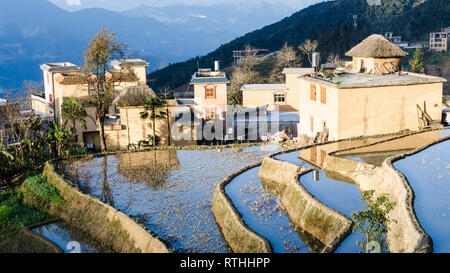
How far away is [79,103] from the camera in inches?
1271

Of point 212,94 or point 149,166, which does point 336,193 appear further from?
point 212,94

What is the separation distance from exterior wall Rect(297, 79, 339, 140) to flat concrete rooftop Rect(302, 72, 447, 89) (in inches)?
16.4

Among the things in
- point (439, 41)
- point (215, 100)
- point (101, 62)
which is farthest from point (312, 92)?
point (439, 41)

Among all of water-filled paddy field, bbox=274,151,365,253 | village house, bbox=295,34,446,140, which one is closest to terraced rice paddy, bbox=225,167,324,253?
water-filled paddy field, bbox=274,151,365,253

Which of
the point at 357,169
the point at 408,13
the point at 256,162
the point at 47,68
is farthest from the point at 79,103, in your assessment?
the point at 408,13

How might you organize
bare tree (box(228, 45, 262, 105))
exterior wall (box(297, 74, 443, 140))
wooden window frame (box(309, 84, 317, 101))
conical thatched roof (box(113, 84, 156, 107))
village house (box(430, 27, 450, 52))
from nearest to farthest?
exterior wall (box(297, 74, 443, 140)) → wooden window frame (box(309, 84, 317, 101)) → conical thatched roof (box(113, 84, 156, 107)) → bare tree (box(228, 45, 262, 105)) → village house (box(430, 27, 450, 52))

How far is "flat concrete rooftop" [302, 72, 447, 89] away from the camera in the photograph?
85.0 feet

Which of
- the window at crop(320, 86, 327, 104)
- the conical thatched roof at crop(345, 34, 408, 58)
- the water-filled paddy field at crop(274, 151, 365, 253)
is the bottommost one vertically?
the water-filled paddy field at crop(274, 151, 365, 253)

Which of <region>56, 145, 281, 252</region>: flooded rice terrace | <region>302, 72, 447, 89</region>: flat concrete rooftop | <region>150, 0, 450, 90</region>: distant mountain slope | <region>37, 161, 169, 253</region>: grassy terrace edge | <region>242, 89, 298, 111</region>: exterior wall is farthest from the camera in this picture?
<region>150, 0, 450, 90</region>: distant mountain slope

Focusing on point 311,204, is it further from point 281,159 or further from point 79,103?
point 79,103

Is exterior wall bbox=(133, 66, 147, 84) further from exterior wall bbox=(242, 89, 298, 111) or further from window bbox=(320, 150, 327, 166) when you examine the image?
window bbox=(320, 150, 327, 166)

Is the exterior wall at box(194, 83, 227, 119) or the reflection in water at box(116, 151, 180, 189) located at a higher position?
the exterior wall at box(194, 83, 227, 119)

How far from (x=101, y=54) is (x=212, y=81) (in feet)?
35.9

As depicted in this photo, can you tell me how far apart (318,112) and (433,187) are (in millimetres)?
12851
